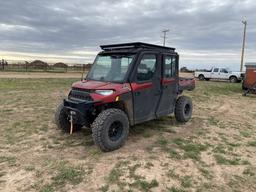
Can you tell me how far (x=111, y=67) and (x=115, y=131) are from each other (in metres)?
1.36

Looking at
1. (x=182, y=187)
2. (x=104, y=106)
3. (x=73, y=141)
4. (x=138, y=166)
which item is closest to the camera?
(x=182, y=187)

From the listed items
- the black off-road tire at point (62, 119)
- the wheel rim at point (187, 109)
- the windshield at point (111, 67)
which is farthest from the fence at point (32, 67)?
the black off-road tire at point (62, 119)

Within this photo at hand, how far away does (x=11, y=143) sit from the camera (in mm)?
5031

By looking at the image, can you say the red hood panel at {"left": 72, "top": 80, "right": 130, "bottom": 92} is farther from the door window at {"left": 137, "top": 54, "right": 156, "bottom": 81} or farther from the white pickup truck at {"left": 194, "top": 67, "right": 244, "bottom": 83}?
the white pickup truck at {"left": 194, "top": 67, "right": 244, "bottom": 83}

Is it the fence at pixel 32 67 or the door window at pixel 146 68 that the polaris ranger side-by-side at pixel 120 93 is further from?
the fence at pixel 32 67

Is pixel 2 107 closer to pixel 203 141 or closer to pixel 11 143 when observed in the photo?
pixel 11 143

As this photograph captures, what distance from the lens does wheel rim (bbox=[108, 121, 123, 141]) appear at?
15.7 feet

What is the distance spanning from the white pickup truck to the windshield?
23.5 metres

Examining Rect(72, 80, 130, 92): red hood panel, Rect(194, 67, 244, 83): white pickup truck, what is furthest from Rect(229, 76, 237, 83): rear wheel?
Rect(72, 80, 130, 92): red hood panel

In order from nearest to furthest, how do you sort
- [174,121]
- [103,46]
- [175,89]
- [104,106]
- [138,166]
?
[138,166], [104,106], [103,46], [175,89], [174,121]

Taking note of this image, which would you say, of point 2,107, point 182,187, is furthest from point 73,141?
point 2,107

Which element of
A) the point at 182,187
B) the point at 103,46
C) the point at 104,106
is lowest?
the point at 182,187

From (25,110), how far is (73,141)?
344 cm

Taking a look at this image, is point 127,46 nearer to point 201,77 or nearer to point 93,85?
point 93,85
